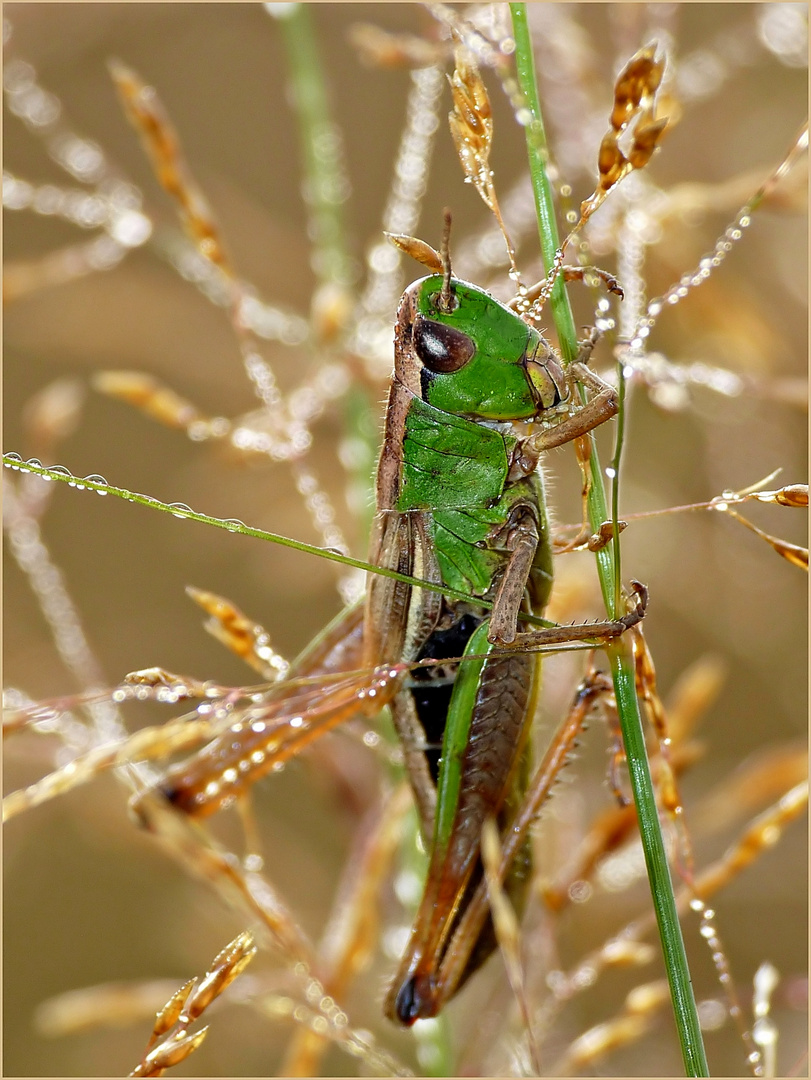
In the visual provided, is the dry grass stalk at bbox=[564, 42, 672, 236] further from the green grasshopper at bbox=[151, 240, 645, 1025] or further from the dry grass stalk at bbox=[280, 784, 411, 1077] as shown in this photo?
the dry grass stalk at bbox=[280, 784, 411, 1077]

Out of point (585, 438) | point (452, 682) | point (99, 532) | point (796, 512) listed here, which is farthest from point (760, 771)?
point (99, 532)

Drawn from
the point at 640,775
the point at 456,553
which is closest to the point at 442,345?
the point at 456,553

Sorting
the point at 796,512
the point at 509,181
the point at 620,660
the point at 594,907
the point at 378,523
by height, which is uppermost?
the point at 509,181

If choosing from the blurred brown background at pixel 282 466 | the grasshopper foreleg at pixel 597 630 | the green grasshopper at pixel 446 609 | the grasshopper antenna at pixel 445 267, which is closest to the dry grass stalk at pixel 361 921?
the green grasshopper at pixel 446 609

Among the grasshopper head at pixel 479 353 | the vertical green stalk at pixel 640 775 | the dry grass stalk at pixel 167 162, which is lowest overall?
the vertical green stalk at pixel 640 775

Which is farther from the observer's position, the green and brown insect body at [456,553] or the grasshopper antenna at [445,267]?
the green and brown insect body at [456,553]

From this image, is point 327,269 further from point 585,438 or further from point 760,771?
point 760,771

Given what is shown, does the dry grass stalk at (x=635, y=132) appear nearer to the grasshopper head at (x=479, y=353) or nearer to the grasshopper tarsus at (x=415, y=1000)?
the grasshopper head at (x=479, y=353)
